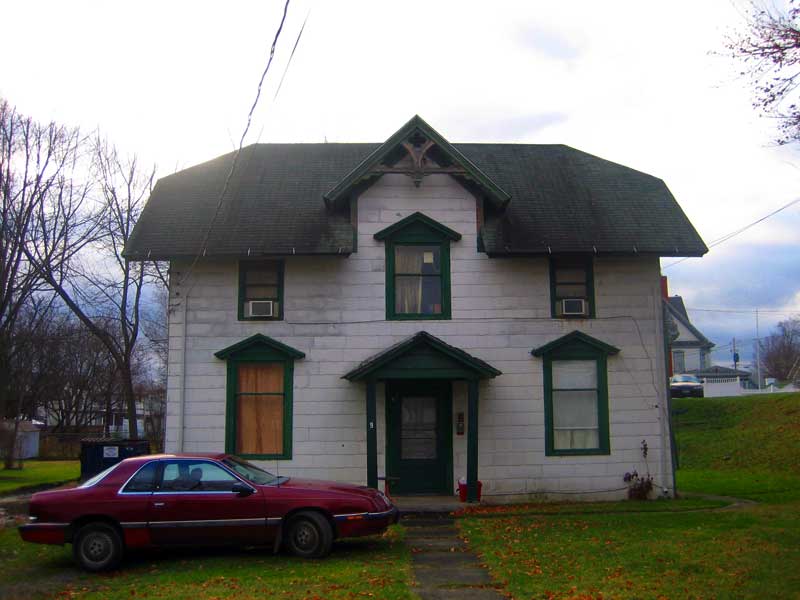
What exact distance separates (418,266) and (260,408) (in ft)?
14.5

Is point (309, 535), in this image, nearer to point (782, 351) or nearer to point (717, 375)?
point (717, 375)

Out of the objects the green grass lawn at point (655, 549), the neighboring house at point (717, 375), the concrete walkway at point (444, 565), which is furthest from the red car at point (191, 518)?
the neighboring house at point (717, 375)

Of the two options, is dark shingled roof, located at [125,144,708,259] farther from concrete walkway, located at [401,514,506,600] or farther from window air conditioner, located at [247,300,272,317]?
concrete walkway, located at [401,514,506,600]

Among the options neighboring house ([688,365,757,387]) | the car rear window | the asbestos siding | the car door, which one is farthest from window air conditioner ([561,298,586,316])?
neighboring house ([688,365,757,387])

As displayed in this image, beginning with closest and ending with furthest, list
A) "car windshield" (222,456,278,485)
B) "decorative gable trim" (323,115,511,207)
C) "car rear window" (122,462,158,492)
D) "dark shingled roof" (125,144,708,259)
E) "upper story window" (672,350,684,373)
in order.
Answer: "car rear window" (122,462,158,492), "car windshield" (222,456,278,485), "decorative gable trim" (323,115,511,207), "dark shingled roof" (125,144,708,259), "upper story window" (672,350,684,373)

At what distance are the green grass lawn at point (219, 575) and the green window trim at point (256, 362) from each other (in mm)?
4628

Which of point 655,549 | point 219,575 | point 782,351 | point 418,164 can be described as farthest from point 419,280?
point 782,351

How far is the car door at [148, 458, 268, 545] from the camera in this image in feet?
37.8

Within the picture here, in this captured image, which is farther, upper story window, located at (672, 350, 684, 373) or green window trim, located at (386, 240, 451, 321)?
upper story window, located at (672, 350, 684, 373)

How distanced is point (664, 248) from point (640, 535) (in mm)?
6841

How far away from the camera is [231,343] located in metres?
17.5

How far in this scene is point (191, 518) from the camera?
37.8 ft

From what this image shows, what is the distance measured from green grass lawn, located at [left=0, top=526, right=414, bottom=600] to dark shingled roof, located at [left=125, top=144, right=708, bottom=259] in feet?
22.3

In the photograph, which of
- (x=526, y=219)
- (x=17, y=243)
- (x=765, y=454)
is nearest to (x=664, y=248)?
(x=526, y=219)
